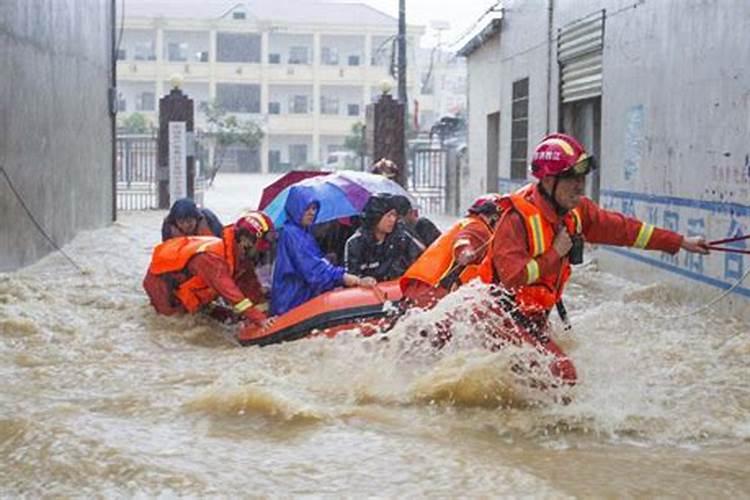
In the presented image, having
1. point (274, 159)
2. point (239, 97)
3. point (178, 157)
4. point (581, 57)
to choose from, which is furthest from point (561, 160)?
point (239, 97)

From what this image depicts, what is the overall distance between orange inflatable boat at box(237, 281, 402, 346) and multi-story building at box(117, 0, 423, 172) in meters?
50.7

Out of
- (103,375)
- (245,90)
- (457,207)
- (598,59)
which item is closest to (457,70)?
(245,90)

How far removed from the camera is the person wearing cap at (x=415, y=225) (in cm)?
884

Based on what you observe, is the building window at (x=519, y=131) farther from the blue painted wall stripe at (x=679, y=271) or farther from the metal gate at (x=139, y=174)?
the metal gate at (x=139, y=174)

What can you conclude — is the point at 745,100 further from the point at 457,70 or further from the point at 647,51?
the point at 457,70

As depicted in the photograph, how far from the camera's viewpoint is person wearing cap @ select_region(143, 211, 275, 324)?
8.48m

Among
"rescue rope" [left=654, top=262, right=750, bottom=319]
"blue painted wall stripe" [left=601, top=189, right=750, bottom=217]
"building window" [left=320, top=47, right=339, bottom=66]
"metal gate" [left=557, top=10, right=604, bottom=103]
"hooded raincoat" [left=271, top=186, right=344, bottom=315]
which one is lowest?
"rescue rope" [left=654, top=262, right=750, bottom=319]

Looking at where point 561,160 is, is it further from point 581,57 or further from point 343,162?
point 343,162

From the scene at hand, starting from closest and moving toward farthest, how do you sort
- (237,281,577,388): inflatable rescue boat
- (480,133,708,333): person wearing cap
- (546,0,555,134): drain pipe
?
(480,133,708,333): person wearing cap < (237,281,577,388): inflatable rescue boat < (546,0,555,134): drain pipe

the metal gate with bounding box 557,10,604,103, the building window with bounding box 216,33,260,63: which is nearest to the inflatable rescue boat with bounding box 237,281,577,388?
the metal gate with bounding box 557,10,604,103

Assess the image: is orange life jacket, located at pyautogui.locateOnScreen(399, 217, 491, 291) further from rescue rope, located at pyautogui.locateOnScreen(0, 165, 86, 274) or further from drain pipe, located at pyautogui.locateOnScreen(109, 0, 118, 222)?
drain pipe, located at pyautogui.locateOnScreen(109, 0, 118, 222)

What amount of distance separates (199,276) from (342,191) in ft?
4.47

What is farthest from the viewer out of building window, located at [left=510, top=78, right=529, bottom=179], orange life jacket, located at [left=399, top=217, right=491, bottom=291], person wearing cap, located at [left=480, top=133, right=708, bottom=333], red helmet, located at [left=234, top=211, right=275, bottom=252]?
building window, located at [left=510, top=78, right=529, bottom=179]

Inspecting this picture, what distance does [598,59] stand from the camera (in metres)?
13.1
